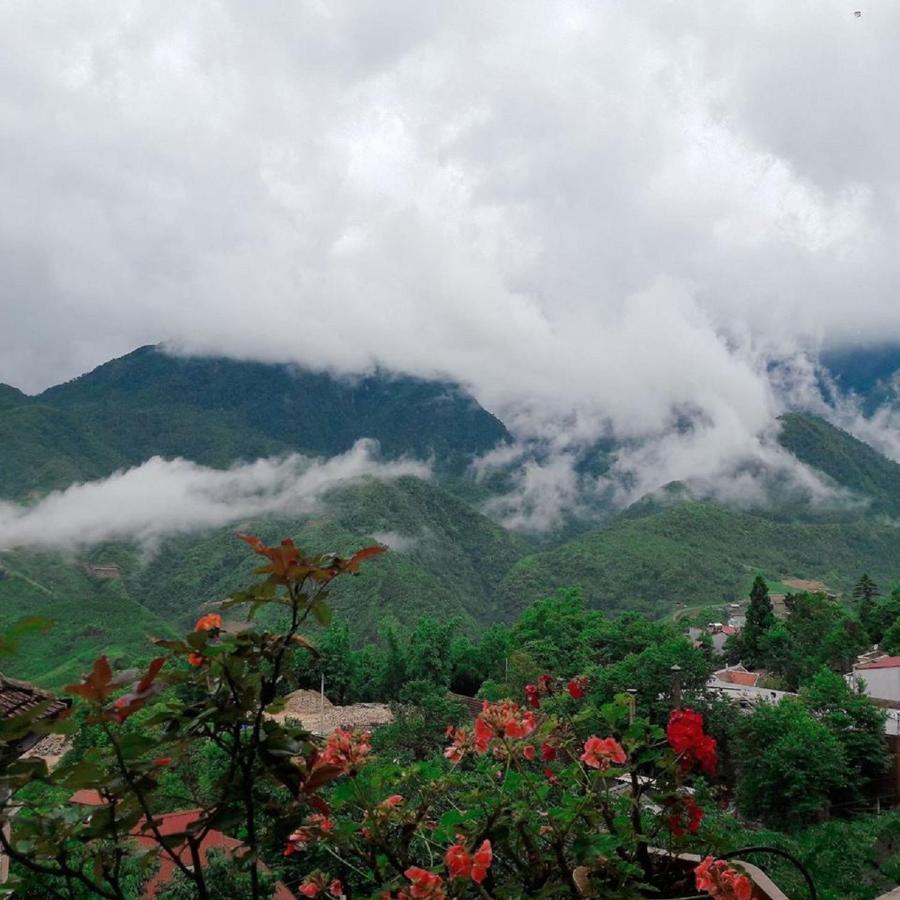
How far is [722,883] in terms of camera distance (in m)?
1.47

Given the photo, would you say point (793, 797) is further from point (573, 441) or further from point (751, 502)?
point (573, 441)

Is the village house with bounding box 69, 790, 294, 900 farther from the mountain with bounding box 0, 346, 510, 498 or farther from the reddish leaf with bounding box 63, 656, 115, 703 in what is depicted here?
the mountain with bounding box 0, 346, 510, 498

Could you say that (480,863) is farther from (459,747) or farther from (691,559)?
(691,559)

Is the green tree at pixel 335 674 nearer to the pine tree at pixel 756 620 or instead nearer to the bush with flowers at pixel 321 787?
the pine tree at pixel 756 620

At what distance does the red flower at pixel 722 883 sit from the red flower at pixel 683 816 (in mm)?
155

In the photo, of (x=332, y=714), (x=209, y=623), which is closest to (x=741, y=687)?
(x=332, y=714)

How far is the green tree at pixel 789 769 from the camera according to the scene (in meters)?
13.8

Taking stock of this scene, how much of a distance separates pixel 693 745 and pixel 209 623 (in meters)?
1.06

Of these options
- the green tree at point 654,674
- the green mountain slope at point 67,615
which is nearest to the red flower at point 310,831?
the green tree at point 654,674

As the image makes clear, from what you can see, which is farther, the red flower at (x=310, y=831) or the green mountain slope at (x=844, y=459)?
the green mountain slope at (x=844, y=459)

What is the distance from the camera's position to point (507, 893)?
1.46m

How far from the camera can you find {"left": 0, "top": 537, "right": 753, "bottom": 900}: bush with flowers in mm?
1231

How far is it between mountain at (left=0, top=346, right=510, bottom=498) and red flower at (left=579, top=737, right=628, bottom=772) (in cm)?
7339

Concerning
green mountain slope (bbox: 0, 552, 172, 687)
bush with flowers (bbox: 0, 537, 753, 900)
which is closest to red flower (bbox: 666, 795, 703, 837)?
bush with flowers (bbox: 0, 537, 753, 900)
